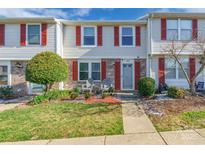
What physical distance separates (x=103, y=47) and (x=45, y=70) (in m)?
5.81

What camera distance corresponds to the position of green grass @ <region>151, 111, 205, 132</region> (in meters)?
7.80

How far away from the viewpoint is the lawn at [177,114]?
7977mm

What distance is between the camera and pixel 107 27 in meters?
17.9

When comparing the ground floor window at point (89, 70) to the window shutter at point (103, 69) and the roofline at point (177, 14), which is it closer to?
the window shutter at point (103, 69)

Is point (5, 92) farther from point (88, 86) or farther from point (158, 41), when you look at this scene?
point (158, 41)

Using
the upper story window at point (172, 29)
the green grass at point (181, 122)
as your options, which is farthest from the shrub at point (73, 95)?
the upper story window at point (172, 29)

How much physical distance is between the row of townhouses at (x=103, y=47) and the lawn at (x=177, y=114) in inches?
237

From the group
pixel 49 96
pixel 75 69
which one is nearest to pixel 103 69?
pixel 75 69

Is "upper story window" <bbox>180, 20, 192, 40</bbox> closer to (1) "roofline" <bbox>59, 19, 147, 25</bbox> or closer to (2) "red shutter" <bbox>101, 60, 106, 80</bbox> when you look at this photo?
(1) "roofline" <bbox>59, 19, 147, 25</bbox>

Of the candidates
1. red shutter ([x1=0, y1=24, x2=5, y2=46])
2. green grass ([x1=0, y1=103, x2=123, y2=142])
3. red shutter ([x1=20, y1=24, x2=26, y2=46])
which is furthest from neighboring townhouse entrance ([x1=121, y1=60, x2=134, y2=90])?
red shutter ([x1=0, y1=24, x2=5, y2=46])

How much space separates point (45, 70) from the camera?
13398 millimetres

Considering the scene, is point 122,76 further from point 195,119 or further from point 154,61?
point 195,119

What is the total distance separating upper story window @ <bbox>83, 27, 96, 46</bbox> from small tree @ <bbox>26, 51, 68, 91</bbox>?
14.7 feet

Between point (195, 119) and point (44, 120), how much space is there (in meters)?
5.43
